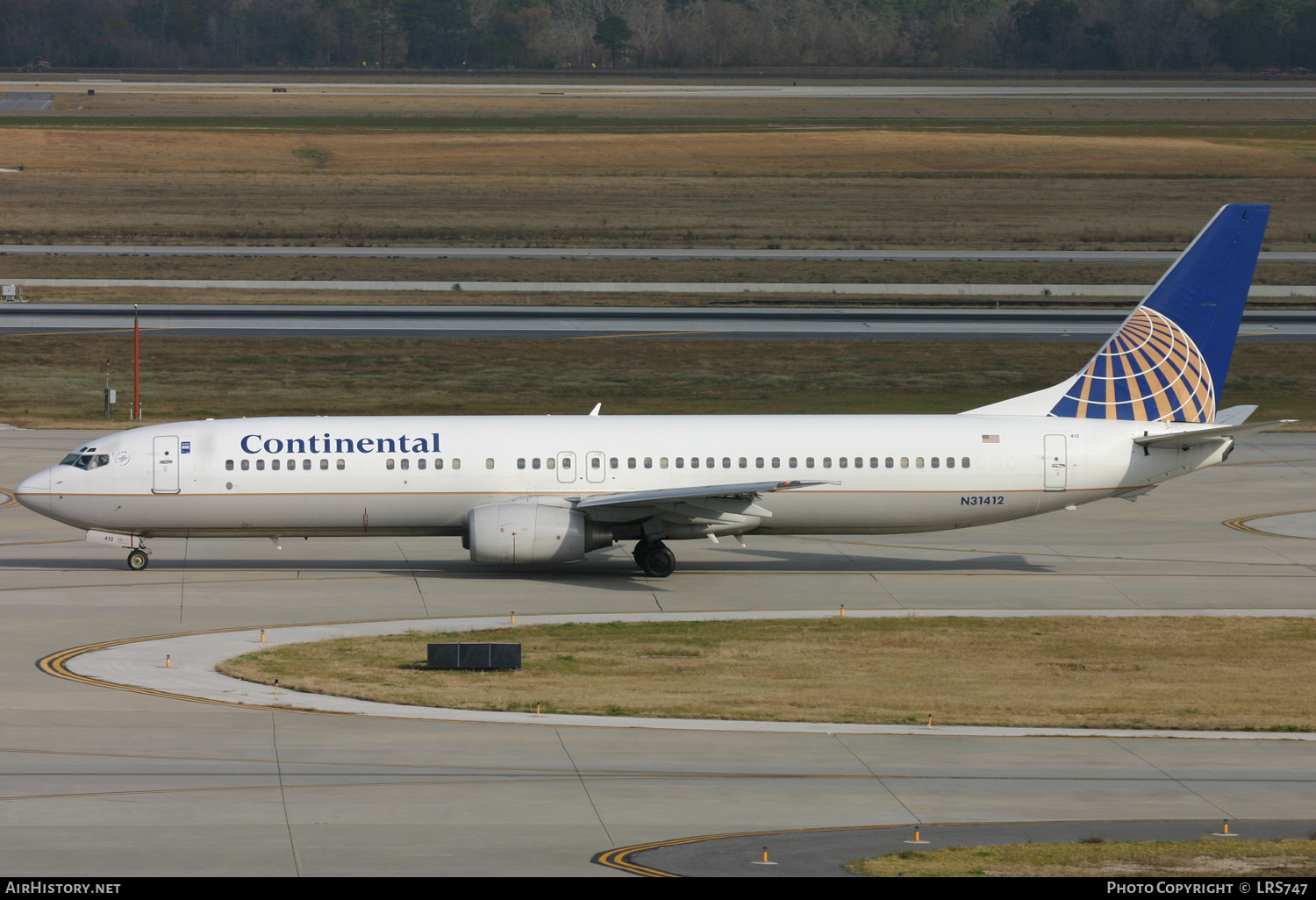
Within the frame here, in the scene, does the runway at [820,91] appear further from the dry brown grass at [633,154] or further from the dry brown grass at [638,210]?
the dry brown grass at [638,210]

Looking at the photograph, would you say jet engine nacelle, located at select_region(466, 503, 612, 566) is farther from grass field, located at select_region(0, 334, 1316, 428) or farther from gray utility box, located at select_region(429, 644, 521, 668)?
grass field, located at select_region(0, 334, 1316, 428)

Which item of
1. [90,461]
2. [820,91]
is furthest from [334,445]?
[820,91]

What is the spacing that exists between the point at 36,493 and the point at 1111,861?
29.2m

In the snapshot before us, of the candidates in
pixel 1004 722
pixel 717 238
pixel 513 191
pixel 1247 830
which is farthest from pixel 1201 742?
pixel 513 191

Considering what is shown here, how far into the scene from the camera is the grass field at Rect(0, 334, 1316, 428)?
205 feet

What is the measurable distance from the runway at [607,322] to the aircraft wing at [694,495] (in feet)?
126

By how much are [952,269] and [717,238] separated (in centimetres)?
1924

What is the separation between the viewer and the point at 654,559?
39594mm

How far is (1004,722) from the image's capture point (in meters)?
26.9

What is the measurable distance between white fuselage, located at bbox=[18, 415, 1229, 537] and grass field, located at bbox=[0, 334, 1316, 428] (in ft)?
67.6

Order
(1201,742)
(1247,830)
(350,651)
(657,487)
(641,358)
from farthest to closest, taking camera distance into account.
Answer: (641,358), (657,487), (350,651), (1201,742), (1247,830)

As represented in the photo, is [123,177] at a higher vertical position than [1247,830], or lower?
higher
